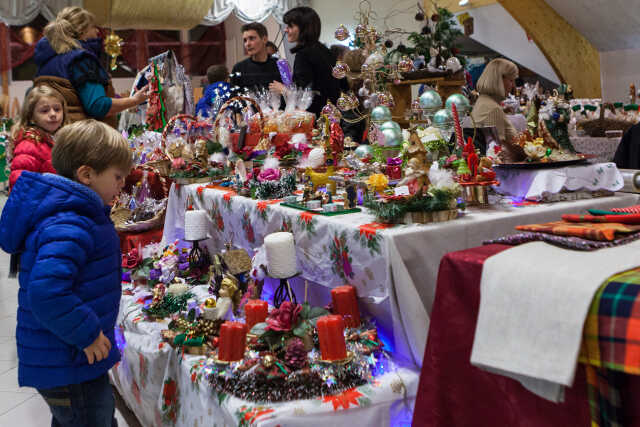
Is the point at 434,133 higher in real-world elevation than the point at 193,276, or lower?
higher

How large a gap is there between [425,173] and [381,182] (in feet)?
0.74

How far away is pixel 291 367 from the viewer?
1.61 meters

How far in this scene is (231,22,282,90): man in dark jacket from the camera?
384 cm

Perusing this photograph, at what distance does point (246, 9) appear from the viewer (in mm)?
9328

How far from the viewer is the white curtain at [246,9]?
9.30 metres

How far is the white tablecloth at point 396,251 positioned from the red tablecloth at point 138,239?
1.29 m

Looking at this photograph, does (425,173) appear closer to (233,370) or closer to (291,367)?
(291,367)

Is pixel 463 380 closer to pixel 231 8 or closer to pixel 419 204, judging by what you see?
pixel 419 204

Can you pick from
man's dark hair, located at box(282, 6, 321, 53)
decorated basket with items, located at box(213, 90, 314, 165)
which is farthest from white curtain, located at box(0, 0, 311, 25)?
decorated basket with items, located at box(213, 90, 314, 165)

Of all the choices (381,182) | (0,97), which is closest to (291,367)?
(381,182)

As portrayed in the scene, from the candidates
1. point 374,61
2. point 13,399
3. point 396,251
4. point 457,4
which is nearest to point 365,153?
point 374,61

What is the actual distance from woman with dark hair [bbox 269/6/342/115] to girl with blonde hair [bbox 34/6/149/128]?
1.13 m

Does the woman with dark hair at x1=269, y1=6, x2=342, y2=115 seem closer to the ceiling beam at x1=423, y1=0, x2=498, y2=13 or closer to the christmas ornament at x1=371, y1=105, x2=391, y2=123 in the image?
the christmas ornament at x1=371, y1=105, x2=391, y2=123

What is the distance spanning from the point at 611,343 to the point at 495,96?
2.67 meters
